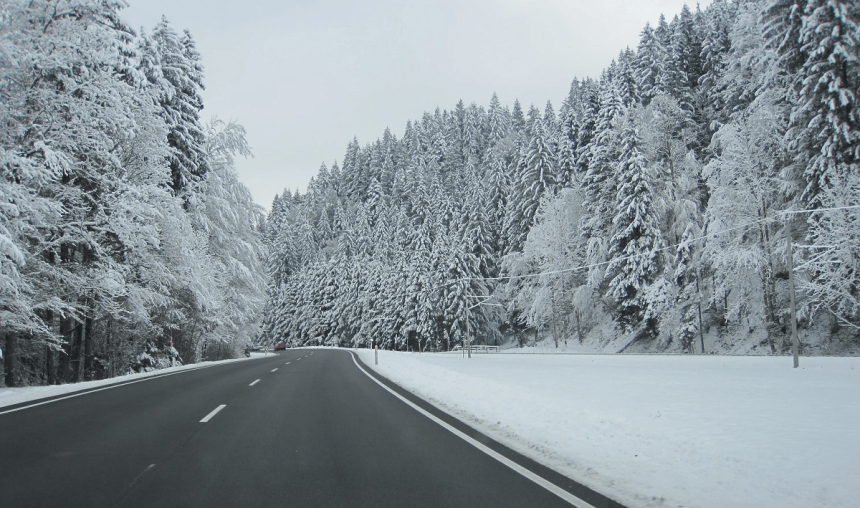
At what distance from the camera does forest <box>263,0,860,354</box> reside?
85.2ft

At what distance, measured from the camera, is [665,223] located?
4016 centimetres

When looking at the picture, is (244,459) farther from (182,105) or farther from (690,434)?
(182,105)

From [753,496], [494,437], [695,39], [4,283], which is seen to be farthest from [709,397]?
[695,39]

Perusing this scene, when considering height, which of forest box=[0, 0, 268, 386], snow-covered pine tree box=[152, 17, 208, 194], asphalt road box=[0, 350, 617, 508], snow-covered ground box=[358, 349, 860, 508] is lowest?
snow-covered ground box=[358, 349, 860, 508]

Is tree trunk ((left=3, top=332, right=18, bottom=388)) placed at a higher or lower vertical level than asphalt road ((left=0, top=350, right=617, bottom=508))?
higher

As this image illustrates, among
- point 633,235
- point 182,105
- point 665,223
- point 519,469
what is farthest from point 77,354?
point 665,223

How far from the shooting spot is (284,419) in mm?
9125

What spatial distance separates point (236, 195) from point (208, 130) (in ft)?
13.5

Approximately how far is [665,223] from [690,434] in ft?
118

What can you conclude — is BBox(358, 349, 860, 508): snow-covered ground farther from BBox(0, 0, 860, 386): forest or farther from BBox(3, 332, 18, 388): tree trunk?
BBox(3, 332, 18, 388): tree trunk

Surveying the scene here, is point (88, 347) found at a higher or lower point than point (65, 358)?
higher

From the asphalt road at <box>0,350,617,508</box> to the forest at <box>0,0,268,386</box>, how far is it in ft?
19.6

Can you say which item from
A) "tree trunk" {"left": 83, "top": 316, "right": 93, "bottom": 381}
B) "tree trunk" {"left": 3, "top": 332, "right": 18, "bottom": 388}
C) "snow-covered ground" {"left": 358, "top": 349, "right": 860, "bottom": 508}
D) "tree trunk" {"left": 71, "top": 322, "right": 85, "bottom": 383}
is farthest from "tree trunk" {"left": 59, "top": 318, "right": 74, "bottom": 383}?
"snow-covered ground" {"left": 358, "top": 349, "right": 860, "bottom": 508}

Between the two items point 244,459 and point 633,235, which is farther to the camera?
point 633,235
